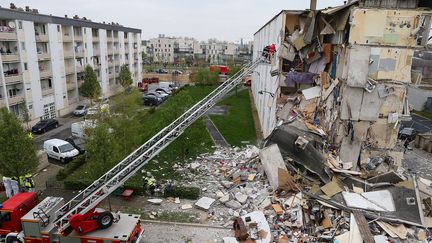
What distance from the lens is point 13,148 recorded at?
15.0 meters

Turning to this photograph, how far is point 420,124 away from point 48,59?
39159 mm

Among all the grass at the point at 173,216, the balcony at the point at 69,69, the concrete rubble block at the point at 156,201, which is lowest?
the grass at the point at 173,216

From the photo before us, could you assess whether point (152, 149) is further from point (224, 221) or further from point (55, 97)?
point (55, 97)

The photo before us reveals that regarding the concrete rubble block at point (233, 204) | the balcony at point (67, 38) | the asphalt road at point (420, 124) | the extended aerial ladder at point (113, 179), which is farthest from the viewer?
the balcony at point (67, 38)

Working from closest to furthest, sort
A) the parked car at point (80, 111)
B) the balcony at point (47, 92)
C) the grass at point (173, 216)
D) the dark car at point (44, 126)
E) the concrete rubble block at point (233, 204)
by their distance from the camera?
the grass at point (173, 216), the concrete rubble block at point (233, 204), the dark car at point (44, 126), the balcony at point (47, 92), the parked car at point (80, 111)

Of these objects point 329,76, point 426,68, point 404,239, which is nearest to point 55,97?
point 329,76

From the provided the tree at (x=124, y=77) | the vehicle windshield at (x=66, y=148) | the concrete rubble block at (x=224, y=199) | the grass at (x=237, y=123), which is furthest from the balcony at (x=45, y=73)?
the concrete rubble block at (x=224, y=199)

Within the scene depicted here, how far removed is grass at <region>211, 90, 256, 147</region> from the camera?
25.8 m

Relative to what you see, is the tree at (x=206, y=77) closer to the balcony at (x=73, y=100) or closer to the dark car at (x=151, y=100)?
the dark car at (x=151, y=100)

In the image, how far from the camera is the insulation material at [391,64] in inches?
588

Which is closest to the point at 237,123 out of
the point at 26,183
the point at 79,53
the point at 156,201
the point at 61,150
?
the point at 61,150

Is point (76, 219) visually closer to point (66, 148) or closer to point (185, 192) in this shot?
point (185, 192)

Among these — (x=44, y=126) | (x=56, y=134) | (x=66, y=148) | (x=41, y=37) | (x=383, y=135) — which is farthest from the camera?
(x=41, y=37)

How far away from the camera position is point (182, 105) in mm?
20547
